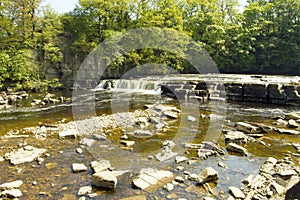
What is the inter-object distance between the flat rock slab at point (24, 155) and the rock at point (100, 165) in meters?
1.76

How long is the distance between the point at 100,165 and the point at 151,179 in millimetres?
1388

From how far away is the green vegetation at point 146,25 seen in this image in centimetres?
2194

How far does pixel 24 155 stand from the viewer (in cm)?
626

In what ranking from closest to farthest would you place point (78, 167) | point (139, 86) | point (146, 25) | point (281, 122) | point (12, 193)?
point (12, 193) → point (78, 167) → point (281, 122) → point (139, 86) → point (146, 25)

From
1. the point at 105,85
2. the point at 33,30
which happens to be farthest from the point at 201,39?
the point at 33,30

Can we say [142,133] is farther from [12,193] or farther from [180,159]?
[12,193]

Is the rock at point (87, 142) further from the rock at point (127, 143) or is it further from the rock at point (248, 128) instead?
the rock at point (248, 128)

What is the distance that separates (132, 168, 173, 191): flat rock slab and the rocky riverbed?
0.02m

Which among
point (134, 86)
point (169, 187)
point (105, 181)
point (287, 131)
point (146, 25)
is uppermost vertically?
point (146, 25)

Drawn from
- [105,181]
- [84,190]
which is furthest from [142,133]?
[84,190]

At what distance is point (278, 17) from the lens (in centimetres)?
3256

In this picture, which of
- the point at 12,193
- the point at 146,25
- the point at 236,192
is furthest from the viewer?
the point at 146,25

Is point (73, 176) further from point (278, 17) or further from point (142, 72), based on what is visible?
point (278, 17)

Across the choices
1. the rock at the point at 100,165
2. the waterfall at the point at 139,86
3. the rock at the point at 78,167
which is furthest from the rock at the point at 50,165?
the waterfall at the point at 139,86
